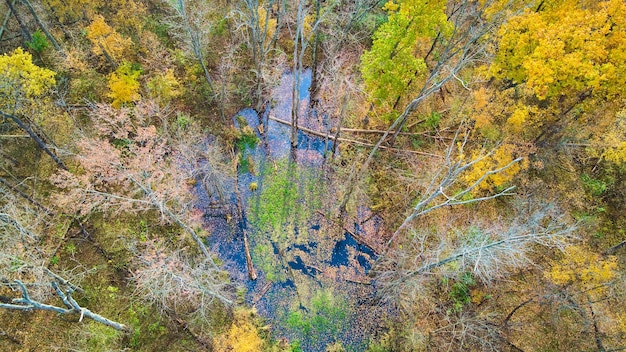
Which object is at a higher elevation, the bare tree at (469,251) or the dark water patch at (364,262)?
the bare tree at (469,251)

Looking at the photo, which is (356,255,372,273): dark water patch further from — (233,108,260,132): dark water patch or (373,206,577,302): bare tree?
(233,108,260,132): dark water patch

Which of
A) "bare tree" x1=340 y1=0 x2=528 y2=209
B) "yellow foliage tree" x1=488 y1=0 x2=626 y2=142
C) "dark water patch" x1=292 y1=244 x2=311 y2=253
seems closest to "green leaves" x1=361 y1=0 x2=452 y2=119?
"bare tree" x1=340 y1=0 x2=528 y2=209

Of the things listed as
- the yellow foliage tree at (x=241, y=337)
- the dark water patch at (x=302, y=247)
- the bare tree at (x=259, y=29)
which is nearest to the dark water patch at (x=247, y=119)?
the bare tree at (x=259, y=29)

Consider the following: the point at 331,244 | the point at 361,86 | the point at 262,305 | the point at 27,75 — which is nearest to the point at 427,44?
the point at 361,86

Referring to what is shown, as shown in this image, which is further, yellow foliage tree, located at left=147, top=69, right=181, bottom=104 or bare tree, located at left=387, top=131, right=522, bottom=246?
yellow foliage tree, located at left=147, top=69, right=181, bottom=104

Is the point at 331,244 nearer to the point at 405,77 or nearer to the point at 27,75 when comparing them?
the point at 405,77

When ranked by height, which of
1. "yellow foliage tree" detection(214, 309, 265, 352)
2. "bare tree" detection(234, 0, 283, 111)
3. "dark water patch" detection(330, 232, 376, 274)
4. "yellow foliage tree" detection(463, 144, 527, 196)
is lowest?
"yellow foliage tree" detection(214, 309, 265, 352)

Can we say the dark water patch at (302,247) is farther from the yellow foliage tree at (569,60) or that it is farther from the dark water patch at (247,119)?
the yellow foliage tree at (569,60)
